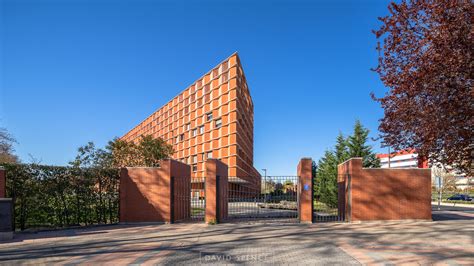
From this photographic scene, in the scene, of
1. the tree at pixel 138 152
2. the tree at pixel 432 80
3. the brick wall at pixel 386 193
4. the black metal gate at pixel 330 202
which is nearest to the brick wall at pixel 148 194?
the black metal gate at pixel 330 202

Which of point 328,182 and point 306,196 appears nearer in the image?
point 306,196

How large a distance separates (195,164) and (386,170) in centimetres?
5245

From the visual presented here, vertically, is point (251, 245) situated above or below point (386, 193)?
below

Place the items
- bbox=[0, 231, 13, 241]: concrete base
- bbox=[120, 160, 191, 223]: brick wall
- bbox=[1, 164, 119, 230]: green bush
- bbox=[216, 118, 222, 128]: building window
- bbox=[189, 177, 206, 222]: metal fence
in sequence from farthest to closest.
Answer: bbox=[216, 118, 222, 128]: building window → bbox=[189, 177, 206, 222]: metal fence → bbox=[120, 160, 191, 223]: brick wall → bbox=[1, 164, 119, 230]: green bush → bbox=[0, 231, 13, 241]: concrete base

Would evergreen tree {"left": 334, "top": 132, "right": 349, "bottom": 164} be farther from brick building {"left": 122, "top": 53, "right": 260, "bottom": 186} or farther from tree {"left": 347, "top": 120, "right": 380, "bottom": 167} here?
brick building {"left": 122, "top": 53, "right": 260, "bottom": 186}

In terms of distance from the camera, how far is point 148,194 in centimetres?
1599

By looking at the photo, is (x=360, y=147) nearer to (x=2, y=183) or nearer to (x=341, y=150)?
(x=341, y=150)

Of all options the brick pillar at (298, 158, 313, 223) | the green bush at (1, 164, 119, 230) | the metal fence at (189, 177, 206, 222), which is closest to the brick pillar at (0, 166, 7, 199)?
the green bush at (1, 164, 119, 230)

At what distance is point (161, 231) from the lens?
13.5m

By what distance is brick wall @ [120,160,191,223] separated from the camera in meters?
15.9

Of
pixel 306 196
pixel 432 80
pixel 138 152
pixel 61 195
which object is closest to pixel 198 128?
pixel 138 152

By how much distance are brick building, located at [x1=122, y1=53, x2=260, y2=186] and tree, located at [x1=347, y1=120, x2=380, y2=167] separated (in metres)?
24.4

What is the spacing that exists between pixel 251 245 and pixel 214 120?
50.9 m

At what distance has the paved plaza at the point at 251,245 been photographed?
8758 millimetres
